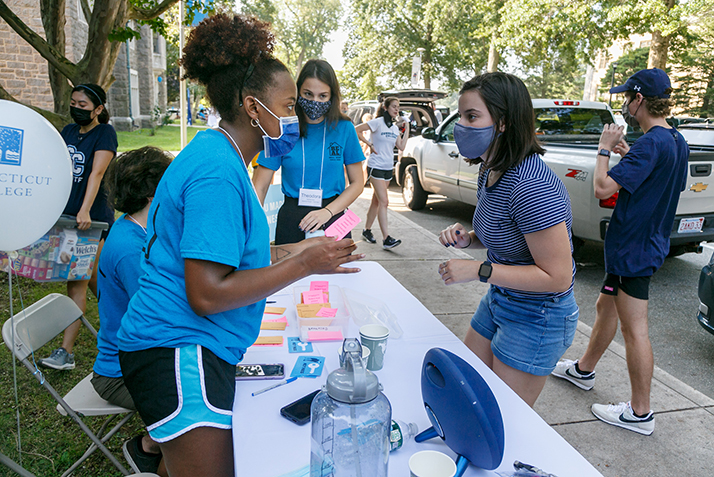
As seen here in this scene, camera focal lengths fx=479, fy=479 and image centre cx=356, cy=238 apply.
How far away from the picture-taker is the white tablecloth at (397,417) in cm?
128

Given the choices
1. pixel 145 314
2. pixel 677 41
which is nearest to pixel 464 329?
pixel 145 314

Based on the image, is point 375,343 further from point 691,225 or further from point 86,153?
point 691,225

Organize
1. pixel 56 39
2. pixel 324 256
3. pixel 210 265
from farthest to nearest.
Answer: pixel 56 39 → pixel 324 256 → pixel 210 265

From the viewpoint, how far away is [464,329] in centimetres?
420

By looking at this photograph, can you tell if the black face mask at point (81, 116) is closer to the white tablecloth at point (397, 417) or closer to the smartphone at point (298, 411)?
the white tablecloth at point (397, 417)

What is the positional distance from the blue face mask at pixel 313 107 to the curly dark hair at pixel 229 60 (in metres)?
1.39

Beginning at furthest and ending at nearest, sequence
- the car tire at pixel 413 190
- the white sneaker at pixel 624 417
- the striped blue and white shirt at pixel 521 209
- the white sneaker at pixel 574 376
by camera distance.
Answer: the car tire at pixel 413 190 → the white sneaker at pixel 574 376 → the white sneaker at pixel 624 417 → the striped blue and white shirt at pixel 521 209

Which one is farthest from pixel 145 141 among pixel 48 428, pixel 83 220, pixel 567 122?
pixel 48 428

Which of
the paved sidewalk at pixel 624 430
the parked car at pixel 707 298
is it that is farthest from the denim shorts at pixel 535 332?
the parked car at pixel 707 298

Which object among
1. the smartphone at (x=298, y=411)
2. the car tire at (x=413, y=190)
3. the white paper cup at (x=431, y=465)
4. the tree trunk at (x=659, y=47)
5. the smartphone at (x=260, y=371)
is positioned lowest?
the car tire at (x=413, y=190)

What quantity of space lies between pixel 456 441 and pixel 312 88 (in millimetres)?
2208

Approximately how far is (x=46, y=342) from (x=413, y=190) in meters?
7.37

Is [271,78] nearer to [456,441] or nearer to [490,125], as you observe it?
[490,125]

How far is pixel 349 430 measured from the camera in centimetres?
111
